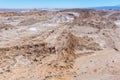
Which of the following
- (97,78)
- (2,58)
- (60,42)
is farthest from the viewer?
(60,42)

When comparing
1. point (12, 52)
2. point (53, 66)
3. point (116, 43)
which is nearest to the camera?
point (53, 66)

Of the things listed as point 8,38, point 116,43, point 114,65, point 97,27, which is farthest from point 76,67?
point 97,27

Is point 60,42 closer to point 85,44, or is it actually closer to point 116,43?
point 85,44

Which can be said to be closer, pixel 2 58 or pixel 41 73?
pixel 41 73

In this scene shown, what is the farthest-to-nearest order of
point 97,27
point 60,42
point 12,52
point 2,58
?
point 97,27 < point 60,42 < point 12,52 < point 2,58

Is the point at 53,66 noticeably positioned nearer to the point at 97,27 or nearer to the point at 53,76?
the point at 53,76

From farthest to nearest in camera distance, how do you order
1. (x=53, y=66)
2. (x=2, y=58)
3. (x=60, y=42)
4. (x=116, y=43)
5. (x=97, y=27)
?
(x=97, y=27) → (x=116, y=43) → (x=60, y=42) → (x=2, y=58) → (x=53, y=66)

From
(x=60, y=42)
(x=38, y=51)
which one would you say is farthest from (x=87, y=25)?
(x=38, y=51)

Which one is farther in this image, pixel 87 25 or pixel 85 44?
pixel 87 25

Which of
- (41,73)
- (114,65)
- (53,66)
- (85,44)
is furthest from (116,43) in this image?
(41,73)
